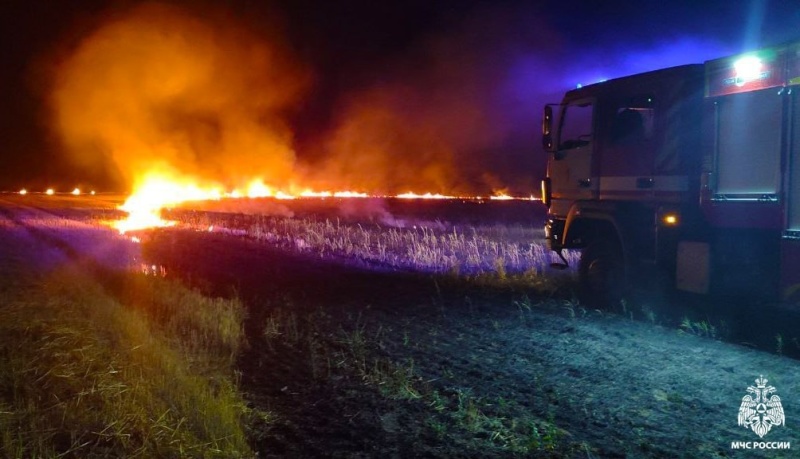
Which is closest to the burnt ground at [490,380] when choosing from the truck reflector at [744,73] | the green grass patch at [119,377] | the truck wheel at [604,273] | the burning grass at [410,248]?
the green grass patch at [119,377]

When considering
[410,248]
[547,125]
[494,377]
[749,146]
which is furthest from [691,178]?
[410,248]

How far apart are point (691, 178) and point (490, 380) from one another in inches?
166

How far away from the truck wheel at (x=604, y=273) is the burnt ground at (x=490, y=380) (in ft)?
1.71

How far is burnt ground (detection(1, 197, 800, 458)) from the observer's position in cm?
434

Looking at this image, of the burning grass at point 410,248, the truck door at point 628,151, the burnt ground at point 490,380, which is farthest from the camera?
the burning grass at point 410,248

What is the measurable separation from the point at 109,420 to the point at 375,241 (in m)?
14.5

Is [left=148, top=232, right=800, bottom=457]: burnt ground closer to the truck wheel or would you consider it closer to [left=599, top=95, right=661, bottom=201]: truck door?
the truck wheel

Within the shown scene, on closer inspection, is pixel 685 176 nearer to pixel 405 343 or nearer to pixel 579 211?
pixel 579 211

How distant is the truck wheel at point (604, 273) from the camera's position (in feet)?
30.1

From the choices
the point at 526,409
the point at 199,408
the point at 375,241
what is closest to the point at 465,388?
the point at 526,409

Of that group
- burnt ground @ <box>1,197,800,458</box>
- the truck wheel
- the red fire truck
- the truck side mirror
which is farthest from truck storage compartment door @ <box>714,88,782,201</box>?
the truck side mirror

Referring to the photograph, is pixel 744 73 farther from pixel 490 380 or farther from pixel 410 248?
pixel 410 248

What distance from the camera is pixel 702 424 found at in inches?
182

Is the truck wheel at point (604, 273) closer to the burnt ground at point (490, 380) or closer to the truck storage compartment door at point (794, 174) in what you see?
the burnt ground at point (490, 380)
